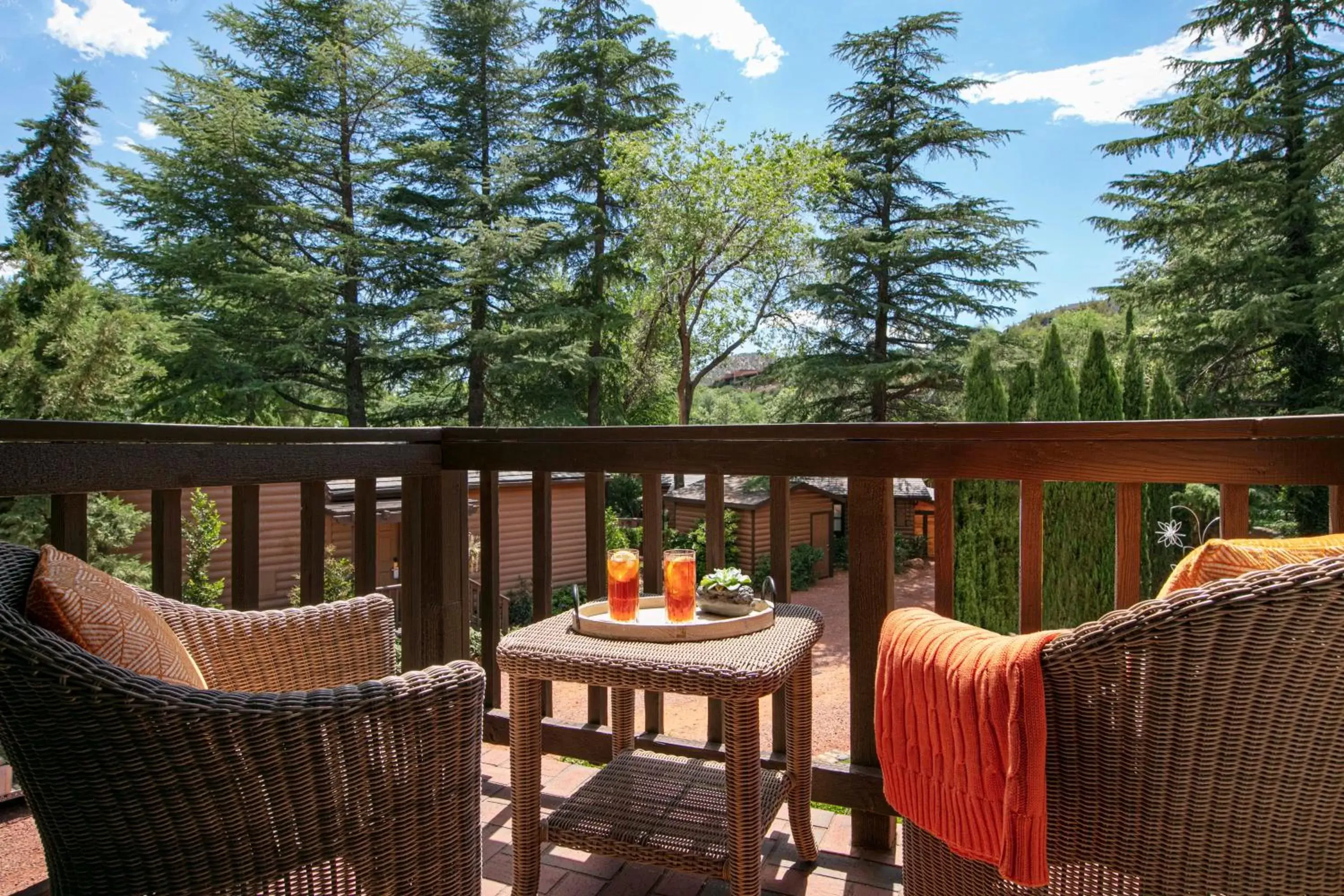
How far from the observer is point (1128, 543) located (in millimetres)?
1649

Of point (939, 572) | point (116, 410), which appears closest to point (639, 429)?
point (939, 572)

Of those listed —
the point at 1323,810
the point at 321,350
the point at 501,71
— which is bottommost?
the point at 1323,810

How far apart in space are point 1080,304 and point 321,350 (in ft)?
106

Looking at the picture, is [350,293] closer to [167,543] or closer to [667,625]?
[167,543]

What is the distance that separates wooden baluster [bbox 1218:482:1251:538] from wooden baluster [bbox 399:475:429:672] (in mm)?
2060

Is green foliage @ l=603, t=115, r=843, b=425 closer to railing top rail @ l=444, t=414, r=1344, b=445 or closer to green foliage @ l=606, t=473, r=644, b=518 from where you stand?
green foliage @ l=606, t=473, r=644, b=518

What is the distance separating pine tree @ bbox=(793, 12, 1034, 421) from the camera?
16.4 m

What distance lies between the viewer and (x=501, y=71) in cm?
1752

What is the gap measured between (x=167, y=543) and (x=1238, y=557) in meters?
2.05

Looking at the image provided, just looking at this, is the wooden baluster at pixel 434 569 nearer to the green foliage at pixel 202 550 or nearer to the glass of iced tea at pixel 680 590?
the glass of iced tea at pixel 680 590

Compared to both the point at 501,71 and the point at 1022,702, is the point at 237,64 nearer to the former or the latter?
the point at 501,71

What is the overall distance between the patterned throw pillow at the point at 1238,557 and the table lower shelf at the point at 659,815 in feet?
2.86

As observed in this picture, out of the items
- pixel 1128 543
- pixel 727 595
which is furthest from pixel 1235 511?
pixel 727 595

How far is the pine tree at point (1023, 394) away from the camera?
1228cm
